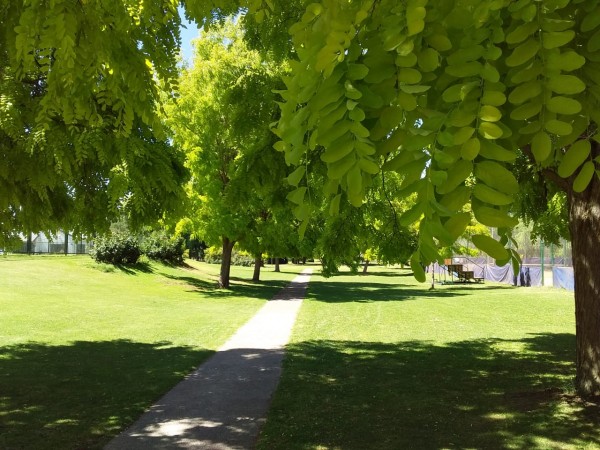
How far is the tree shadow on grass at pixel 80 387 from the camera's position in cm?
626

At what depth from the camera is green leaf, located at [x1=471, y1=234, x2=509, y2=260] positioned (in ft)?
4.42

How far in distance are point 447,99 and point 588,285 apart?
23.6ft

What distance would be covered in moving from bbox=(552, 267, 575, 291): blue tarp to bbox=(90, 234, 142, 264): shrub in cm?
2569

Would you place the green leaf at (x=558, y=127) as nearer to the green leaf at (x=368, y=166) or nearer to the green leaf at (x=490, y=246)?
the green leaf at (x=490, y=246)

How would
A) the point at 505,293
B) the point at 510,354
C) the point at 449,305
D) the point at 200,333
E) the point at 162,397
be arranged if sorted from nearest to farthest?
the point at 162,397 < the point at 510,354 < the point at 200,333 < the point at 449,305 < the point at 505,293

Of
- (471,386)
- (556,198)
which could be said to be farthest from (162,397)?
(556,198)

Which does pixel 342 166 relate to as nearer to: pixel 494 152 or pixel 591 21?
pixel 494 152

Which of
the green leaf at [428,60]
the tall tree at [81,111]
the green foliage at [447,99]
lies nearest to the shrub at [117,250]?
the tall tree at [81,111]

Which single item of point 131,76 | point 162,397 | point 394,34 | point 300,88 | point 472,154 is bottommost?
point 162,397

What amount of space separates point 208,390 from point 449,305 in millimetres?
16494

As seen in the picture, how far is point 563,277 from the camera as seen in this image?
3006 centimetres

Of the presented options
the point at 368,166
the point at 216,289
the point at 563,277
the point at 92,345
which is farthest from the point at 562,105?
the point at 563,277

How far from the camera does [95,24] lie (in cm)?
306

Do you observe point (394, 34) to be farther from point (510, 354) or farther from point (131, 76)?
point (510, 354)
